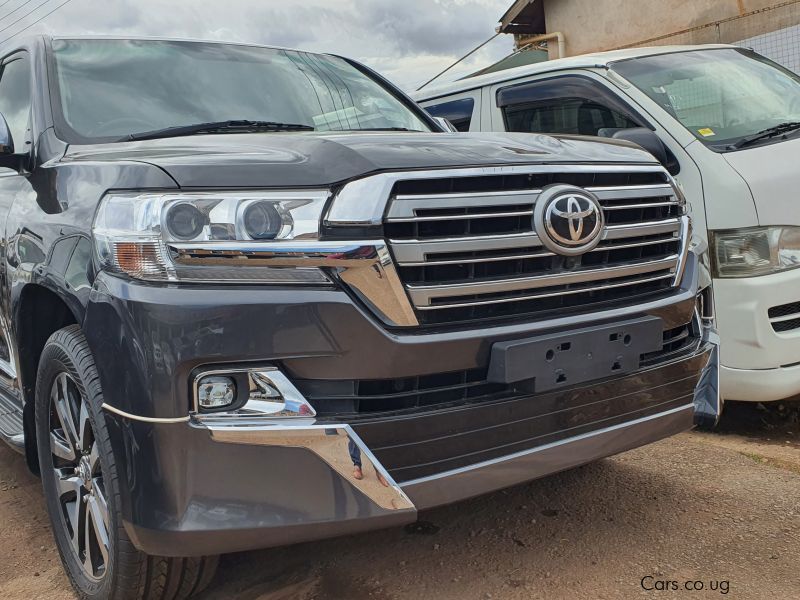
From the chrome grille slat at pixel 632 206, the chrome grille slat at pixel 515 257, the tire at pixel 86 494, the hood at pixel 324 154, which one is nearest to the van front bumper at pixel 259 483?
the tire at pixel 86 494

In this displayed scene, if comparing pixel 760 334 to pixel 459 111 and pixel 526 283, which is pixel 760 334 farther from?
pixel 459 111

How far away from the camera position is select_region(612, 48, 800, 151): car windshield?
4.08 metres

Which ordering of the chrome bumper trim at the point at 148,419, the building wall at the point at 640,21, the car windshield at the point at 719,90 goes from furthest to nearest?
the building wall at the point at 640,21 → the car windshield at the point at 719,90 → the chrome bumper trim at the point at 148,419

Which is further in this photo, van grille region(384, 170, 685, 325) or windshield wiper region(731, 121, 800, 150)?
windshield wiper region(731, 121, 800, 150)

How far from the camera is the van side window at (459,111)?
17.2ft

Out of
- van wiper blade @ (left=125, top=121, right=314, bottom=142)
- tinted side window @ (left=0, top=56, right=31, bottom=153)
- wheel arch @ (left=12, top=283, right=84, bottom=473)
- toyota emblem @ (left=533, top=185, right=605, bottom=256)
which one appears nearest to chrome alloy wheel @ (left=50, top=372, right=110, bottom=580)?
wheel arch @ (left=12, top=283, right=84, bottom=473)

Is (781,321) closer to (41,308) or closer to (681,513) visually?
(681,513)

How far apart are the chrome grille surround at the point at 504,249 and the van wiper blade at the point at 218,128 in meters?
1.15

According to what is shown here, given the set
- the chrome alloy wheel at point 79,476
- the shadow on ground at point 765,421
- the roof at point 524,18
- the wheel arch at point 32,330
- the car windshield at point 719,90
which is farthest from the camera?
the roof at point 524,18

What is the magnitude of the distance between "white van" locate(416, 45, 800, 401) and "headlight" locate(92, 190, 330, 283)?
2212 millimetres

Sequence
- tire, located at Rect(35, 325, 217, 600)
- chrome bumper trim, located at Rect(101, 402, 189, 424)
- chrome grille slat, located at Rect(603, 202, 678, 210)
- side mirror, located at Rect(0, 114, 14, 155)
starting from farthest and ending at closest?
1. side mirror, located at Rect(0, 114, 14, 155)
2. chrome grille slat, located at Rect(603, 202, 678, 210)
3. tire, located at Rect(35, 325, 217, 600)
4. chrome bumper trim, located at Rect(101, 402, 189, 424)

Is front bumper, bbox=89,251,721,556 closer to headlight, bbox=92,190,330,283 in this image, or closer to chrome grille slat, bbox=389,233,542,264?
headlight, bbox=92,190,330,283

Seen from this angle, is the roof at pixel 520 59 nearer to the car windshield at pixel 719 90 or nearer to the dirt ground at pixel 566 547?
the car windshield at pixel 719 90

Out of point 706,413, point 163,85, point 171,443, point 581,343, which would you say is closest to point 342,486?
point 171,443
